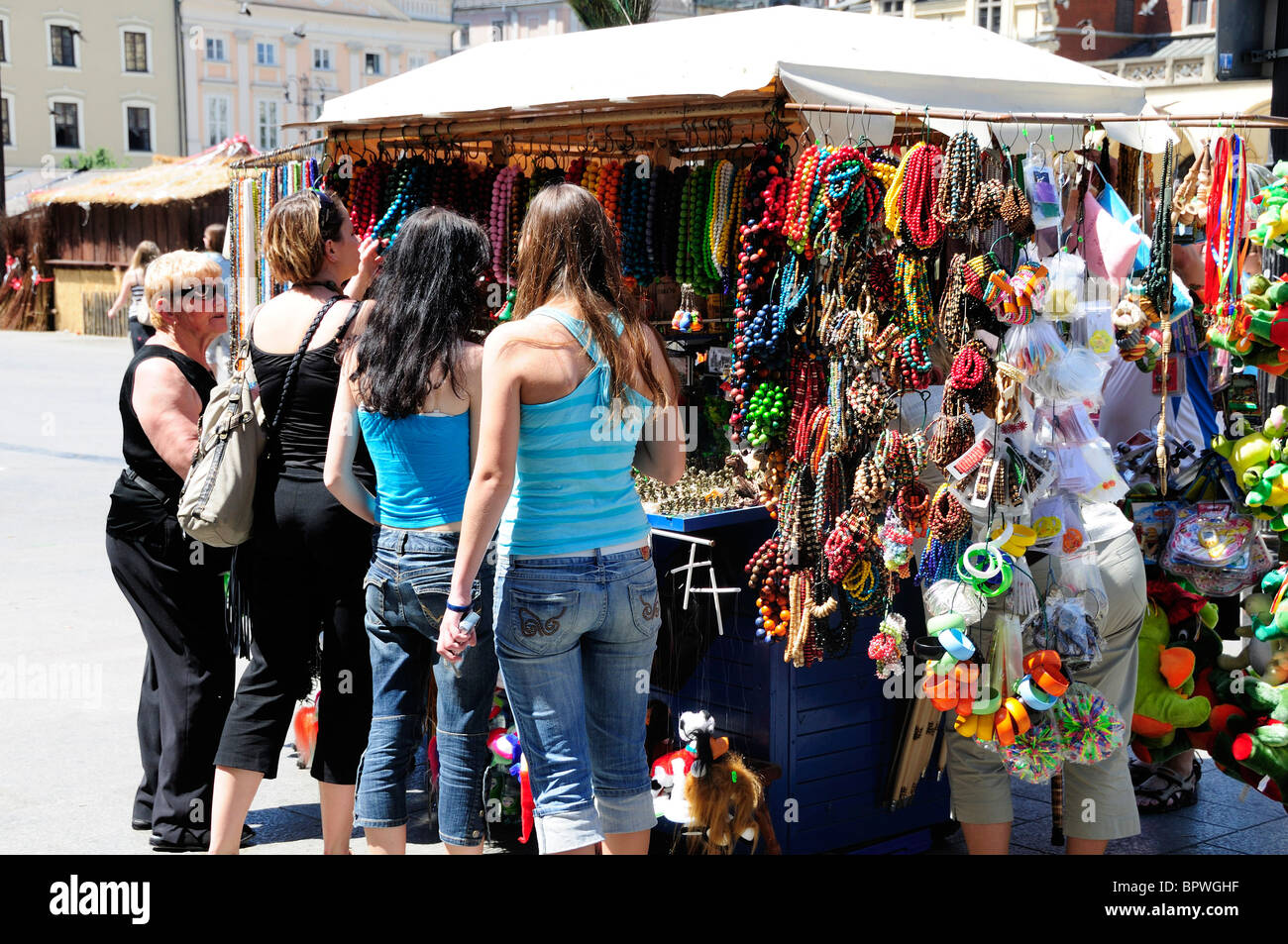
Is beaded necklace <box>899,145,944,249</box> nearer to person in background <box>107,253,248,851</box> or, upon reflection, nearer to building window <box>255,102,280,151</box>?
person in background <box>107,253,248,851</box>

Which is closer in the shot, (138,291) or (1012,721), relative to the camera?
(1012,721)

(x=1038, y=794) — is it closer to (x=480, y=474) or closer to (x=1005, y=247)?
(x=1005, y=247)

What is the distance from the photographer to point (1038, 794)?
15.6 feet

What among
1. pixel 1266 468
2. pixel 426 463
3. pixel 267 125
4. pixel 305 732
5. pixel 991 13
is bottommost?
pixel 305 732

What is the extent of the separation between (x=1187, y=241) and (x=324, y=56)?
47.7m

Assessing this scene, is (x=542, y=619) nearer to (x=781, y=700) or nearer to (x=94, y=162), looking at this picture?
(x=781, y=700)

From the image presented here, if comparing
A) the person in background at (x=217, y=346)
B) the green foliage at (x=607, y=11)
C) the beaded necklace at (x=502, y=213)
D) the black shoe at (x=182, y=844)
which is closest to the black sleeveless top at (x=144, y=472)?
the black shoe at (x=182, y=844)

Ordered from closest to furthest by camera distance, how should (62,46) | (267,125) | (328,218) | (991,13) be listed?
(328,218)
(991,13)
(62,46)
(267,125)

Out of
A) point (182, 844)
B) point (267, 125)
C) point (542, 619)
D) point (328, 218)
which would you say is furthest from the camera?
point (267, 125)

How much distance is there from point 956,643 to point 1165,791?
5.30ft

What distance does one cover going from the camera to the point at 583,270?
3.01 m

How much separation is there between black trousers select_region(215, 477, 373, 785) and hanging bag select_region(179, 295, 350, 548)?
9 centimetres

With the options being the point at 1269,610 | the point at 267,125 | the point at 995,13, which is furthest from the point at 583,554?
the point at 267,125

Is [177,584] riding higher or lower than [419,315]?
lower
